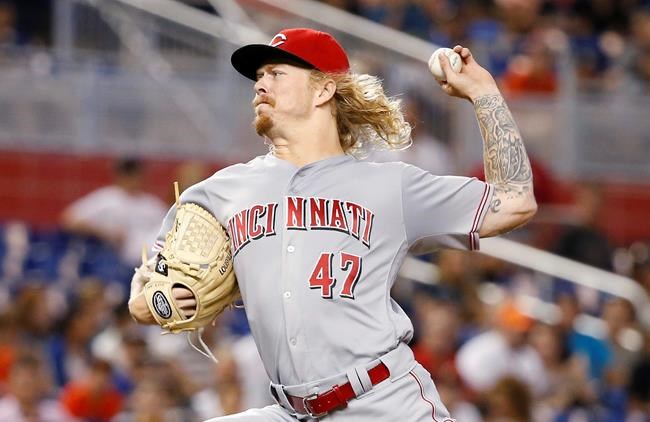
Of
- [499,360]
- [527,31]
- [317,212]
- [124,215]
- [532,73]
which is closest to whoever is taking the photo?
[317,212]

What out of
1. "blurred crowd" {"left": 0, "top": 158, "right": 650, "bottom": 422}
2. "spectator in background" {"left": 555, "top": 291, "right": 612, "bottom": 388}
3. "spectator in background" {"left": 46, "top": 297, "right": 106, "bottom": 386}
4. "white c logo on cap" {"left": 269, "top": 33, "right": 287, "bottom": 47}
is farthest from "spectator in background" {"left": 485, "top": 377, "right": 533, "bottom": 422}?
"white c logo on cap" {"left": 269, "top": 33, "right": 287, "bottom": 47}

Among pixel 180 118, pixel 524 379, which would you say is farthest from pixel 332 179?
pixel 180 118

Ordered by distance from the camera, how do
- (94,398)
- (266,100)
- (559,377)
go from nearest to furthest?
1. (266,100)
2. (94,398)
3. (559,377)

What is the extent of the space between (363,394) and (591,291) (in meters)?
6.89

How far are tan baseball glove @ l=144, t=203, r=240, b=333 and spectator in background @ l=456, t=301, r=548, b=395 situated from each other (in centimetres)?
463

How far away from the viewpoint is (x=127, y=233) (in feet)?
36.3

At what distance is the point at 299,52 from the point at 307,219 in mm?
556

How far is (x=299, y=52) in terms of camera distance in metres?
4.87

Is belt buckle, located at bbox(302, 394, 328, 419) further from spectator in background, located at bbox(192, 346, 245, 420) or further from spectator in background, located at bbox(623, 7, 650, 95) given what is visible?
spectator in background, located at bbox(623, 7, 650, 95)

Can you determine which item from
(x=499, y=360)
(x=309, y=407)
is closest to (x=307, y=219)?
(x=309, y=407)

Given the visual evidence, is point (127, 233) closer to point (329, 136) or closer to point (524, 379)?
point (524, 379)

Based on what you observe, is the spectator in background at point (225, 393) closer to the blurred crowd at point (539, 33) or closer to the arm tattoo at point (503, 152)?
the arm tattoo at point (503, 152)

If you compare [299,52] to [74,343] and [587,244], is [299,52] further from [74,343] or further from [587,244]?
[587,244]

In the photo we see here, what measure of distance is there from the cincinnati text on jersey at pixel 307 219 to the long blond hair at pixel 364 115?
376mm
